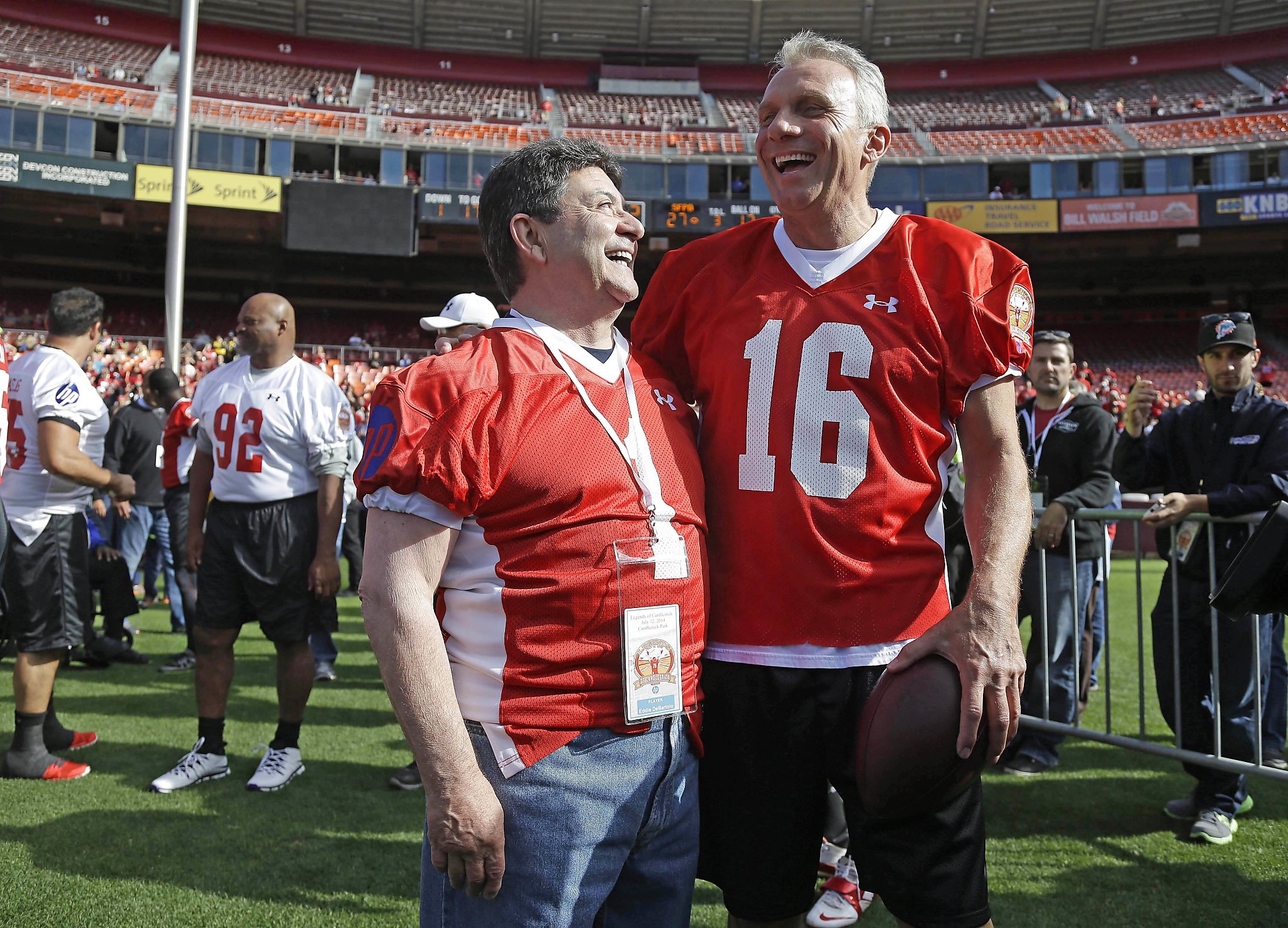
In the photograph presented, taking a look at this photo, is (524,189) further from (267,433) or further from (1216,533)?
(1216,533)

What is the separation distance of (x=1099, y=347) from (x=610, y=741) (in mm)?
29480

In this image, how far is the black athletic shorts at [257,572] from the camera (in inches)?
147

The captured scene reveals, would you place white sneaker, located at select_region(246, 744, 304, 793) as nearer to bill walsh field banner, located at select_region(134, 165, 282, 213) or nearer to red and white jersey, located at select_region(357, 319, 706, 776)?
red and white jersey, located at select_region(357, 319, 706, 776)

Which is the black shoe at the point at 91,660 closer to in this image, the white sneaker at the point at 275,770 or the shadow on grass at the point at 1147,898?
the white sneaker at the point at 275,770

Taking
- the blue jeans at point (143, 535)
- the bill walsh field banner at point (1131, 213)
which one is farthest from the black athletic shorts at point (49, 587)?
the bill walsh field banner at point (1131, 213)

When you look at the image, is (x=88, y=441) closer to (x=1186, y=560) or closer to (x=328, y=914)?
(x=328, y=914)

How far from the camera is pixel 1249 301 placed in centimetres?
2720

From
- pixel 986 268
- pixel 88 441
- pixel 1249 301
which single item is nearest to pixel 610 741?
pixel 986 268

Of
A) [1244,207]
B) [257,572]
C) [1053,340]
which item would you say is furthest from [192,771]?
[1244,207]

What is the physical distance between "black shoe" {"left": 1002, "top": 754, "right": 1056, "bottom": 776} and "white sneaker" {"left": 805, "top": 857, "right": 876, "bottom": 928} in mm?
1573

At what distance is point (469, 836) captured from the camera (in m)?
1.37

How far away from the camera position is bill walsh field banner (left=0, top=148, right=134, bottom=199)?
2197 centimetres

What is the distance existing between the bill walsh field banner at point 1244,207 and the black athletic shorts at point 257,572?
86.7ft

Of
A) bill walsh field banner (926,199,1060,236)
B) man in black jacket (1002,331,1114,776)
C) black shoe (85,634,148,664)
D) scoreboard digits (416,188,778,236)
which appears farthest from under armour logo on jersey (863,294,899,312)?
bill walsh field banner (926,199,1060,236)
